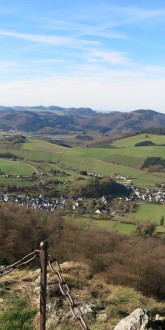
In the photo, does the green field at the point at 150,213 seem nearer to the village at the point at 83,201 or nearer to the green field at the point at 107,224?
the village at the point at 83,201

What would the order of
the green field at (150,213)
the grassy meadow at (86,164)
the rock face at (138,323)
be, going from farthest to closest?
the grassy meadow at (86,164) → the green field at (150,213) → the rock face at (138,323)

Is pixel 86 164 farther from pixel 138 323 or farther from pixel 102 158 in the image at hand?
pixel 138 323

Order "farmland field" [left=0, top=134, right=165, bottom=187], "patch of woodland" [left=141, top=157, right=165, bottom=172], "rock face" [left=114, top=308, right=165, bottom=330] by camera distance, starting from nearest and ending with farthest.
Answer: "rock face" [left=114, top=308, right=165, bottom=330], "farmland field" [left=0, top=134, right=165, bottom=187], "patch of woodland" [left=141, top=157, right=165, bottom=172]

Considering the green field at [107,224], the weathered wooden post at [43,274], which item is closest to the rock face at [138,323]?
the weathered wooden post at [43,274]

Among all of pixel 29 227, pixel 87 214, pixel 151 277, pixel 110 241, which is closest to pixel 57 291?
pixel 151 277

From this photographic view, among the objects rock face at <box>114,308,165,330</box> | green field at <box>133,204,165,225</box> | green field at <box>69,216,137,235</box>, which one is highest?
rock face at <box>114,308,165,330</box>

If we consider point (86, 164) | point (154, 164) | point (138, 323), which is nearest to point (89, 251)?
point (138, 323)

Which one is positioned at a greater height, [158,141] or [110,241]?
[158,141]

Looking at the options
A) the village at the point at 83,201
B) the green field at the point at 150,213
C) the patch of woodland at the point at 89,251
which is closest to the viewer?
the patch of woodland at the point at 89,251

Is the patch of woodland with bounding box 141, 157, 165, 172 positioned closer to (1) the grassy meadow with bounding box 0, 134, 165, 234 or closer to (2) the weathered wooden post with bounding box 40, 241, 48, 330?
(1) the grassy meadow with bounding box 0, 134, 165, 234

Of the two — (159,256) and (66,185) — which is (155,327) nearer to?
(159,256)

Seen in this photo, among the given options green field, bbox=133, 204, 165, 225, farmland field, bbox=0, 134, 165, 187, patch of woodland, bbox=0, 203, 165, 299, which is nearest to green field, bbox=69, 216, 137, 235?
green field, bbox=133, 204, 165, 225
